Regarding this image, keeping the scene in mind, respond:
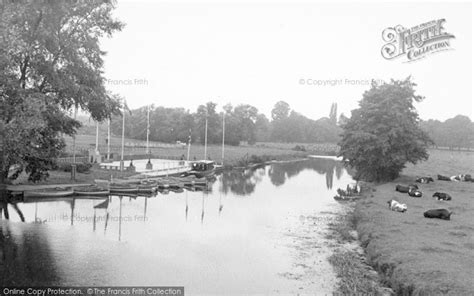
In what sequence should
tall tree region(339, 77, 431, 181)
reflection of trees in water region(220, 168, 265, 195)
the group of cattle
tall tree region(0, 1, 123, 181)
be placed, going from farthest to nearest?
reflection of trees in water region(220, 168, 265, 195) → tall tree region(339, 77, 431, 181) → the group of cattle → tall tree region(0, 1, 123, 181)

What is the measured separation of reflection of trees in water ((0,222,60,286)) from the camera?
74.0ft

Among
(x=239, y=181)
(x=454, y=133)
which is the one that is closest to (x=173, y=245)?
(x=239, y=181)

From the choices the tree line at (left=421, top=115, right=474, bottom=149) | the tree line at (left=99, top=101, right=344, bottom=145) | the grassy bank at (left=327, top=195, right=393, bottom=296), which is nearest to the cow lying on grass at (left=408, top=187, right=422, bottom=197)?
the grassy bank at (left=327, top=195, right=393, bottom=296)

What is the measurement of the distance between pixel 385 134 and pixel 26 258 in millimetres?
49355

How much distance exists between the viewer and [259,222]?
41.3 m

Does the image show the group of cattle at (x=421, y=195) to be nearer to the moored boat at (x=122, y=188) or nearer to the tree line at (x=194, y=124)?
the moored boat at (x=122, y=188)

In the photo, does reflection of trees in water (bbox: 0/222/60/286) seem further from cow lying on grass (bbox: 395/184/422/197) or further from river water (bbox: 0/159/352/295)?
cow lying on grass (bbox: 395/184/422/197)

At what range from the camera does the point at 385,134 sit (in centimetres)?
6247

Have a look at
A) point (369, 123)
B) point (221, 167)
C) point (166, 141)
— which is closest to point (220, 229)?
point (369, 123)

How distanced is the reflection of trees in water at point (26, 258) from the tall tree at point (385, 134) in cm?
4418

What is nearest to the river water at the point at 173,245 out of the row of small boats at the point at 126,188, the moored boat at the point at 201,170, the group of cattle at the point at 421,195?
the row of small boats at the point at 126,188

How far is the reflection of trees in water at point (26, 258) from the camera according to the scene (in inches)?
888

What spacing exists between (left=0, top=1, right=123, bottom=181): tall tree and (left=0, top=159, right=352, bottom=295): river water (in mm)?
6325

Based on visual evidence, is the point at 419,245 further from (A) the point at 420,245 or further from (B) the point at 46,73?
(B) the point at 46,73
